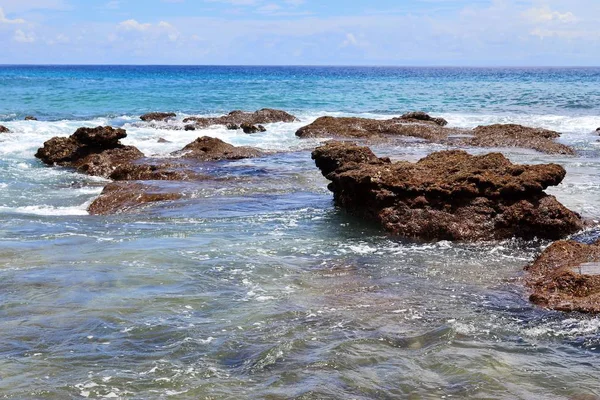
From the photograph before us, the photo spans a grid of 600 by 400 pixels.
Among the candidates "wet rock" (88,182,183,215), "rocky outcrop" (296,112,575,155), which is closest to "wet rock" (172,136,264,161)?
"wet rock" (88,182,183,215)

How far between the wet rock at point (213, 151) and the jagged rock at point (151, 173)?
2103 mm

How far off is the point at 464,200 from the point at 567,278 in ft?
11.5

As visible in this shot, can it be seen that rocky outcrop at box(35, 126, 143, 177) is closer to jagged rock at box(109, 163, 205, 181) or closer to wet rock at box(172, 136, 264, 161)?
wet rock at box(172, 136, 264, 161)

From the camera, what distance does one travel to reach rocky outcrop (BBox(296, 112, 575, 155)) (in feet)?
77.6

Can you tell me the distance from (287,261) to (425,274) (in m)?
1.94

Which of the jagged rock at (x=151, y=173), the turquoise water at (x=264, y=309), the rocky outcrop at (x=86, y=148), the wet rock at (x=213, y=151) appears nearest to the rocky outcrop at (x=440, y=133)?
the wet rock at (x=213, y=151)

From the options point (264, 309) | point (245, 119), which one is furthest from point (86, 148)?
point (264, 309)

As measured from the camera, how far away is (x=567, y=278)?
7.84 metres

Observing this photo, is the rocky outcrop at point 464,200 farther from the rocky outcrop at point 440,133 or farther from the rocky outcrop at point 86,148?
the rocky outcrop at point 440,133

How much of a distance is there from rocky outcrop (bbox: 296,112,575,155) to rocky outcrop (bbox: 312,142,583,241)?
438 inches

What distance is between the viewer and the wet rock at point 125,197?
13.5m

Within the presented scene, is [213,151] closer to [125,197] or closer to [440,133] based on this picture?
[125,197]

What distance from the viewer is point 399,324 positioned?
712 centimetres

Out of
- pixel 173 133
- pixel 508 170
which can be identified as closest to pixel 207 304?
pixel 508 170
